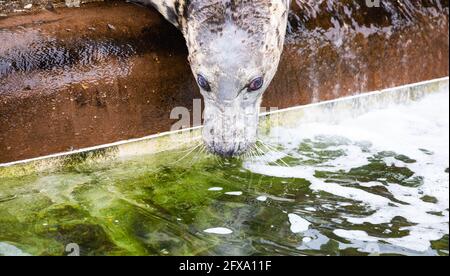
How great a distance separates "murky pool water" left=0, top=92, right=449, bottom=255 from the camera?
379 cm

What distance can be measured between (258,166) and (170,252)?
1.18 m

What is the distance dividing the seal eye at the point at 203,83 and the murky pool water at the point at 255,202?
1.47ft

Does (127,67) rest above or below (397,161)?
above

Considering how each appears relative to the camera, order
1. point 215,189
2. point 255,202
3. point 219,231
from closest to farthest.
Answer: point 219,231, point 255,202, point 215,189

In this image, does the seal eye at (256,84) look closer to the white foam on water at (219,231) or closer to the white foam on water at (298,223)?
the white foam on water at (298,223)

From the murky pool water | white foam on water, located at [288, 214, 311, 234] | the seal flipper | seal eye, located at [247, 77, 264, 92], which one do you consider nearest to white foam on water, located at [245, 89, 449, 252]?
the murky pool water

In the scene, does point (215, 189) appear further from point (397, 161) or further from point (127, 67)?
point (397, 161)

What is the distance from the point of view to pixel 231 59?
4422 mm

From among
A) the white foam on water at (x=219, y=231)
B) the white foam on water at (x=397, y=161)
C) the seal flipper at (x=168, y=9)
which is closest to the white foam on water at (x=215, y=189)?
the white foam on water at (x=397, y=161)

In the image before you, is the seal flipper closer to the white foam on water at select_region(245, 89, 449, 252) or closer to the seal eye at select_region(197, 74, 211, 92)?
the seal eye at select_region(197, 74, 211, 92)

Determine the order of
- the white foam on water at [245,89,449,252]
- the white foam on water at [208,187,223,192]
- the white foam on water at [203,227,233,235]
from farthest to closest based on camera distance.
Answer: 1. the white foam on water at [208,187,223,192]
2. the white foam on water at [245,89,449,252]
3. the white foam on water at [203,227,233,235]

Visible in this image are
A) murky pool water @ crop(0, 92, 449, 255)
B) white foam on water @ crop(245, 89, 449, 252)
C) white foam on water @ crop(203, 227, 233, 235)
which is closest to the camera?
murky pool water @ crop(0, 92, 449, 255)

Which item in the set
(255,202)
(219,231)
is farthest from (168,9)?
(219,231)

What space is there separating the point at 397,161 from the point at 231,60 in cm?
124
